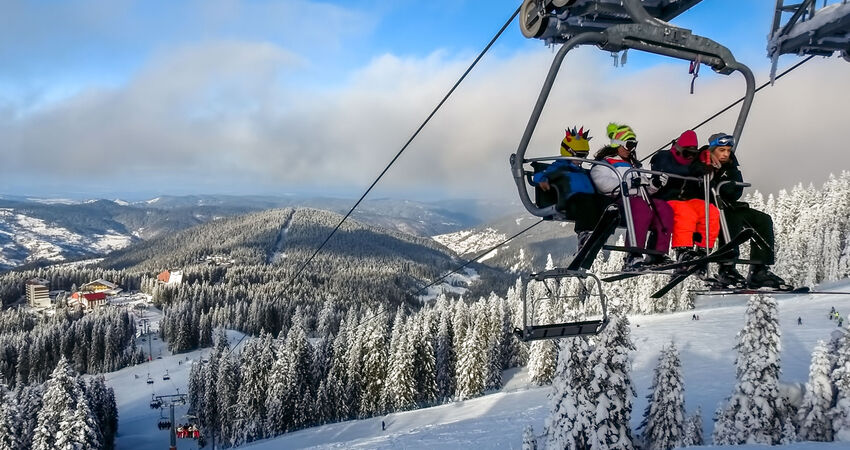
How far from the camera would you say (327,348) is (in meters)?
49.4

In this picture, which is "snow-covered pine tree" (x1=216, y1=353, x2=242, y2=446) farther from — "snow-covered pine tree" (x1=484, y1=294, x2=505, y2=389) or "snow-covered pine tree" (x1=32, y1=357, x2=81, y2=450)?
"snow-covered pine tree" (x1=484, y1=294, x2=505, y2=389)

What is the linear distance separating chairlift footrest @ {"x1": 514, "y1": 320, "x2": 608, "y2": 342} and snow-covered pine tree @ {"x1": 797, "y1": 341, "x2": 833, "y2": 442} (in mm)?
20680

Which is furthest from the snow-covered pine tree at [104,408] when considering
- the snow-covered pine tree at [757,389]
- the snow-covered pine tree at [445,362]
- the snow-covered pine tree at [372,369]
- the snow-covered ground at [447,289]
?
the snow-covered ground at [447,289]

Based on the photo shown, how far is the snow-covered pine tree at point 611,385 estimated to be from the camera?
829 inches

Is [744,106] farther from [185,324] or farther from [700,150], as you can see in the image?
[185,324]

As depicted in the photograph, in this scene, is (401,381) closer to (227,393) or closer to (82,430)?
(227,393)

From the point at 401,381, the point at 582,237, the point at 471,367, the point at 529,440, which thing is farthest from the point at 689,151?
the point at 471,367

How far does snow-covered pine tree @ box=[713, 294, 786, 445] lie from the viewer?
20797 millimetres

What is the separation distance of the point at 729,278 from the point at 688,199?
1062 mm

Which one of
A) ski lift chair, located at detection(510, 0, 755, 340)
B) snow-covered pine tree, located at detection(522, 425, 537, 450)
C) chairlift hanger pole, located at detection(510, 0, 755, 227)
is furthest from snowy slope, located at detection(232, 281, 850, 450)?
chairlift hanger pole, located at detection(510, 0, 755, 227)

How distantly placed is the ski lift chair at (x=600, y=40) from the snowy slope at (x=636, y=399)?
22.9 metres

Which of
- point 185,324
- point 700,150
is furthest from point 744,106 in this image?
point 185,324

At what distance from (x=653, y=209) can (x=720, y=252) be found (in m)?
0.76

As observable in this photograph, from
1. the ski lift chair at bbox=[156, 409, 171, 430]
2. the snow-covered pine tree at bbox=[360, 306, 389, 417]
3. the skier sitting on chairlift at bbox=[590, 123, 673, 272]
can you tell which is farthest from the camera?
the ski lift chair at bbox=[156, 409, 171, 430]
